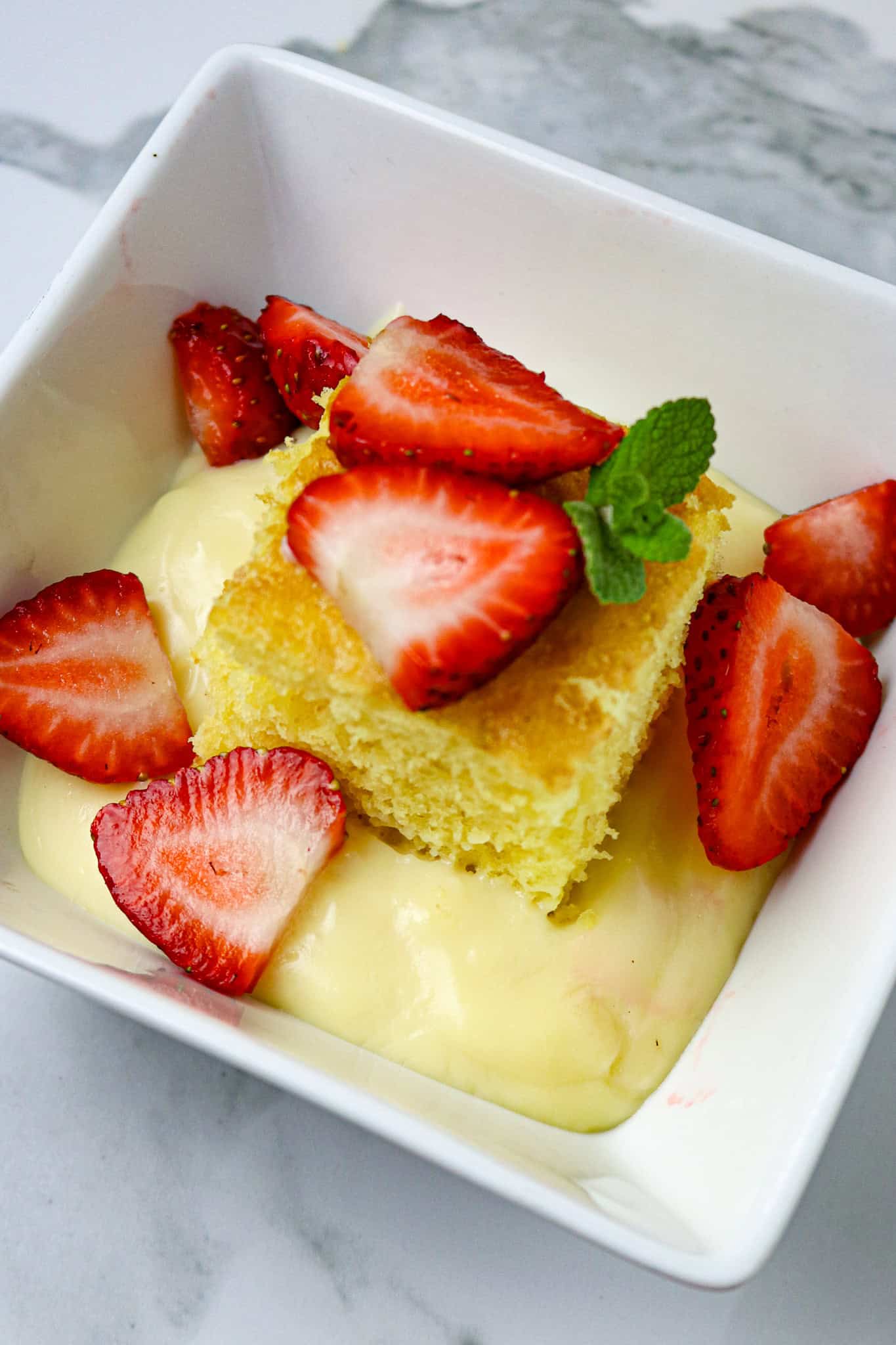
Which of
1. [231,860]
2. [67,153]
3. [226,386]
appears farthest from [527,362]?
[67,153]

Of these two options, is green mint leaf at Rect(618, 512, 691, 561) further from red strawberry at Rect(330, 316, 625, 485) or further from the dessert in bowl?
red strawberry at Rect(330, 316, 625, 485)

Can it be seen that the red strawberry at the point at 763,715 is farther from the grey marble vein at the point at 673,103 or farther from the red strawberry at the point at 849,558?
the grey marble vein at the point at 673,103

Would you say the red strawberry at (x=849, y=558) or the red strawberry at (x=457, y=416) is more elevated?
the red strawberry at (x=457, y=416)

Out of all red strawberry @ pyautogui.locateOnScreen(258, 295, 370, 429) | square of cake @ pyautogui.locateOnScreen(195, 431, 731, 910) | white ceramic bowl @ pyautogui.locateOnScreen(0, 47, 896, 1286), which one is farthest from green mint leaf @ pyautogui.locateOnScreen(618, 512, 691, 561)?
red strawberry @ pyautogui.locateOnScreen(258, 295, 370, 429)

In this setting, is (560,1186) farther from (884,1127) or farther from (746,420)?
(746,420)

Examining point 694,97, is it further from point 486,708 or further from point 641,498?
point 486,708

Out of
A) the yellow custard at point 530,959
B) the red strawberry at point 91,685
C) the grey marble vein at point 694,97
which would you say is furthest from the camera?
the grey marble vein at point 694,97

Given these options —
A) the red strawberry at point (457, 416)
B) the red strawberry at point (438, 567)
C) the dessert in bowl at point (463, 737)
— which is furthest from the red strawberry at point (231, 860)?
the red strawberry at point (457, 416)
